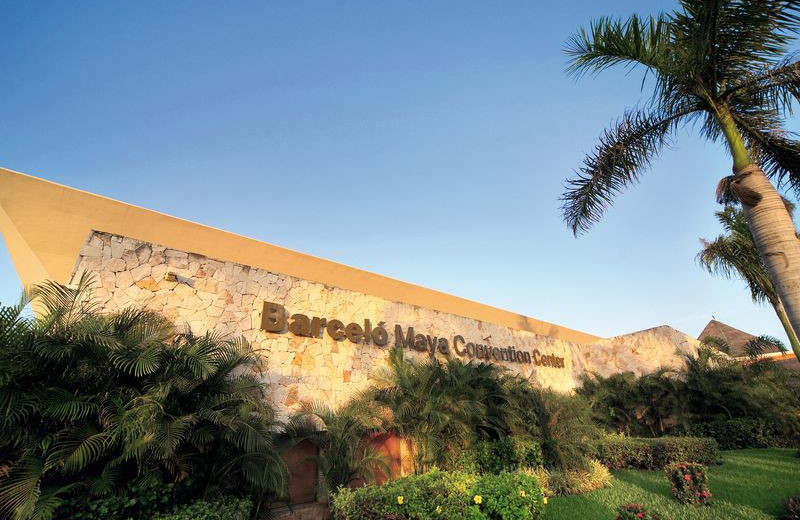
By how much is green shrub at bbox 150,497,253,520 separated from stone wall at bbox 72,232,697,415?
2.26 metres

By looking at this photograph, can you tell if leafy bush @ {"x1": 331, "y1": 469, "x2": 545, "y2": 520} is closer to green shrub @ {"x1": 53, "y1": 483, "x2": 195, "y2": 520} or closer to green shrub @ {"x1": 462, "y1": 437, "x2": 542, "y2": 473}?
green shrub @ {"x1": 53, "y1": 483, "x2": 195, "y2": 520}

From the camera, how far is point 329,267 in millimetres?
10367

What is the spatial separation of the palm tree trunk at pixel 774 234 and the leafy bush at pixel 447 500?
434 cm

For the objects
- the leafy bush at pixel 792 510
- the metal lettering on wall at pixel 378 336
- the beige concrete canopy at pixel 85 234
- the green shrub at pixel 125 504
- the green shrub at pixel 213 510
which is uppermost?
the beige concrete canopy at pixel 85 234

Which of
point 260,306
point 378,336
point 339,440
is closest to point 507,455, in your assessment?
point 339,440

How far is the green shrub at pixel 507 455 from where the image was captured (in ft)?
30.8

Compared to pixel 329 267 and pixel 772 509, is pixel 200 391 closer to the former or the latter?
pixel 329 267

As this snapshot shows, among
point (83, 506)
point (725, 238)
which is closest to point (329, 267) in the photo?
point (83, 506)

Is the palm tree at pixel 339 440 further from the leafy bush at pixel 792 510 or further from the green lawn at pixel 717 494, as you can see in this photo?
A: the leafy bush at pixel 792 510

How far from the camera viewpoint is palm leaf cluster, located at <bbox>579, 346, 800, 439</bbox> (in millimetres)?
14000

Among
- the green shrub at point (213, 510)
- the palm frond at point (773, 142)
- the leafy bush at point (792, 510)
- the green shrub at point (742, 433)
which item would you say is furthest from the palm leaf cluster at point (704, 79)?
the green shrub at point (742, 433)

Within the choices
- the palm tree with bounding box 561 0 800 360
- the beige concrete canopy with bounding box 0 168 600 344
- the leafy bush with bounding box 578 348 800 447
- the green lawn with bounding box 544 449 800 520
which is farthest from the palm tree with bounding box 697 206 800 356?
the beige concrete canopy with bounding box 0 168 600 344

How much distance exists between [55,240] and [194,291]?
2.59 m

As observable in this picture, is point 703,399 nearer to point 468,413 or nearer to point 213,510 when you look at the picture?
point 468,413
